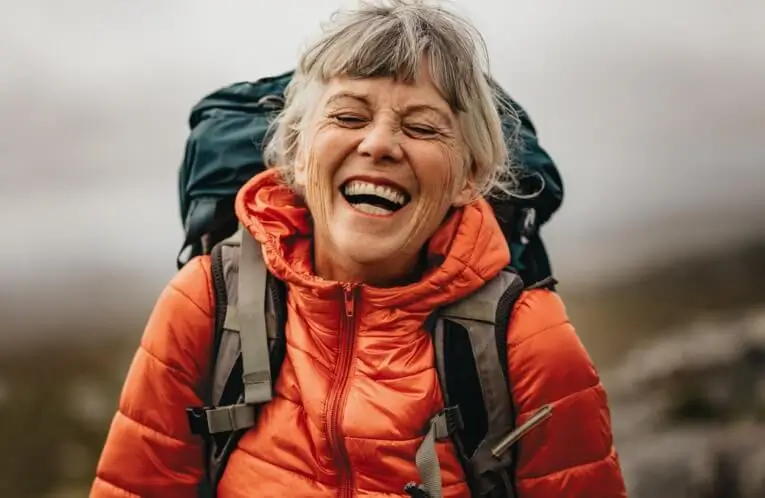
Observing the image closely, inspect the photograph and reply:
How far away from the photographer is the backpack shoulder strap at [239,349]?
3.98 feet

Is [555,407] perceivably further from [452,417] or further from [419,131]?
[419,131]

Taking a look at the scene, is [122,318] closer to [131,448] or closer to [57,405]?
[57,405]

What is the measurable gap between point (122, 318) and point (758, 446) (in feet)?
5.14

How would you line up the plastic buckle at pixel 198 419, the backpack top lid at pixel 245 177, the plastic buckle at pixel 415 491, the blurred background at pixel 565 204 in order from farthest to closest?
the blurred background at pixel 565 204
the backpack top lid at pixel 245 177
the plastic buckle at pixel 198 419
the plastic buckle at pixel 415 491

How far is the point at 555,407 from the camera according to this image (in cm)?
125

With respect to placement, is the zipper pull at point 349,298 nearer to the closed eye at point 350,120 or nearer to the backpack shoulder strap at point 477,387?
the backpack shoulder strap at point 477,387

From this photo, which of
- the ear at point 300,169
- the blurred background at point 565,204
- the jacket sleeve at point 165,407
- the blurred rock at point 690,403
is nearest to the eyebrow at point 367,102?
the ear at point 300,169

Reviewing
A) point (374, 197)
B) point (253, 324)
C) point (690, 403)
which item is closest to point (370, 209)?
point (374, 197)

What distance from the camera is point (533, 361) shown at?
48.0 inches

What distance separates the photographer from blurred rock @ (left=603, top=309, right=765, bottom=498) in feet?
6.38

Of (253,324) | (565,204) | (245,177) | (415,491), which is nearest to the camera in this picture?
(415,491)

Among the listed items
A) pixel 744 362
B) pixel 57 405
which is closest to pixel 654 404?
pixel 744 362

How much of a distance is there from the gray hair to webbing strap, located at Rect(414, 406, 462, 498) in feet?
1.20

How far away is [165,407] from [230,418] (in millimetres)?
123
